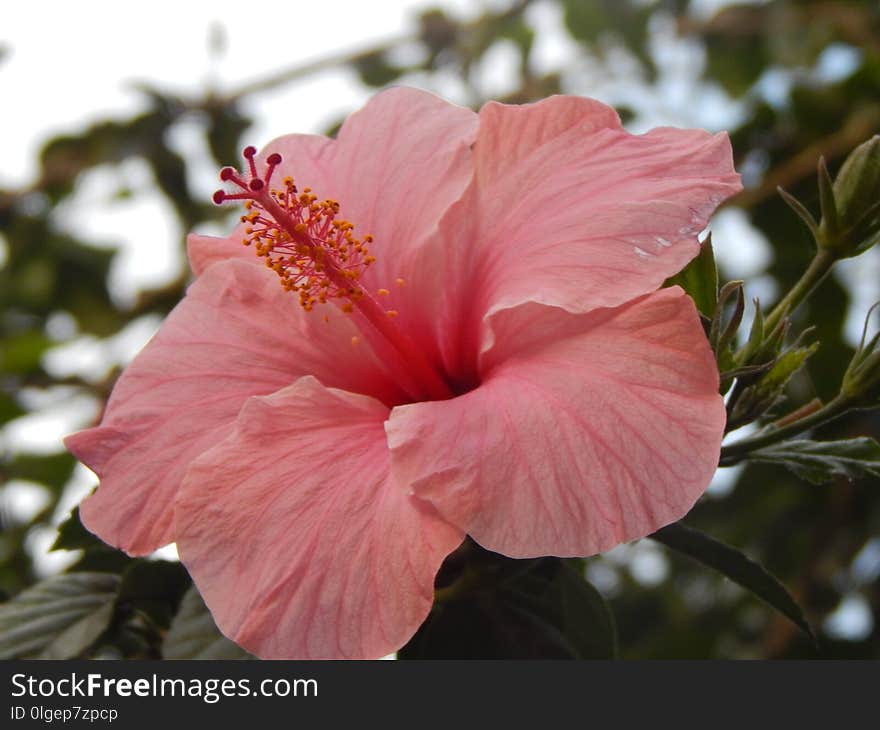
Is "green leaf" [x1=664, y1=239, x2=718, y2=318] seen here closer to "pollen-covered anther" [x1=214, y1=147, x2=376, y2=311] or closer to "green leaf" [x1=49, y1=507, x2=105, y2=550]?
"pollen-covered anther" [x1=214, y1=147, x2=376, y2=311]

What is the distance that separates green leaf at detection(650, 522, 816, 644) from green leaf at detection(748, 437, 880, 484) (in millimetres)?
142

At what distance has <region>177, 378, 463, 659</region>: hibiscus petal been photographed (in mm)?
1064

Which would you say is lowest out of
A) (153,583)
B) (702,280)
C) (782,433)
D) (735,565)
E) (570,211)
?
(735,565)

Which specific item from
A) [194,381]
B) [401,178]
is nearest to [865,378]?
[401,178]

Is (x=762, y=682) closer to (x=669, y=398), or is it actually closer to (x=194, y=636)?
(x=669, y=398)

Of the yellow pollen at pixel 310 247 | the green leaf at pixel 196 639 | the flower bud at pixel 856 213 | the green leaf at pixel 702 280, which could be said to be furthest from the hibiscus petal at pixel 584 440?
the green leaf at pixel 196 639

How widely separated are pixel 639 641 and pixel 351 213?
2.55m

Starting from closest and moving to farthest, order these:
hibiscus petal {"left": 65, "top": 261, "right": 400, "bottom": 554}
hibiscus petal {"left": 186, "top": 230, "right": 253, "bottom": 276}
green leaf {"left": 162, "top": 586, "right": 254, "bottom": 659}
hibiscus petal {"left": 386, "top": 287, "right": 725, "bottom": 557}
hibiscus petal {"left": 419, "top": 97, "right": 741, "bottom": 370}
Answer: hibiscus petal {"left": 386, "top": 287, "right": 725, "bottom": 557}
hibiscus petal {"left": 419, "top": 97, "right": 741, "bottom": 370}
hibiscus petal {"left": 65, "top": 261, "right": 400, "bottom": 554}
green leaf {"left": 162, "top": 586, "right": 254, "bottom": 659}
hibiscus petal {"left": 186, "top": 230, "right": 253, "bottom": 276}

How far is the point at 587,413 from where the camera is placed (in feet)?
3.52

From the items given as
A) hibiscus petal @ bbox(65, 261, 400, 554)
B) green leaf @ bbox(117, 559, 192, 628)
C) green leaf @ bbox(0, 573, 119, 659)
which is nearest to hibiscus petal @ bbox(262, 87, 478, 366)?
hibiscus petal @ bbox(65, 261, 400, 554)

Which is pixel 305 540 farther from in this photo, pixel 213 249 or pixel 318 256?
pixel 213 249

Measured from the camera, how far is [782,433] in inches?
52.0

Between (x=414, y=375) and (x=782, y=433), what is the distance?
1.69 ft

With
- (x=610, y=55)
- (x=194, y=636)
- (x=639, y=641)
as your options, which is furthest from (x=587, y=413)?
(x=610, y=55)
